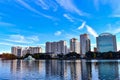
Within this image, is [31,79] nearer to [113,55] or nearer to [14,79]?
[14,79]

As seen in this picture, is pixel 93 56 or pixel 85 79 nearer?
pixel 85 79

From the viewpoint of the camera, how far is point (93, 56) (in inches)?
7844

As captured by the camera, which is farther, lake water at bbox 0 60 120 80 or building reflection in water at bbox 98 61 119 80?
lake water at bbox 0 60 120 80

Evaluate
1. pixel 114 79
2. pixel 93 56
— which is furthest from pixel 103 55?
pixel 114 79

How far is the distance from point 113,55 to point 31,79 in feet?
563

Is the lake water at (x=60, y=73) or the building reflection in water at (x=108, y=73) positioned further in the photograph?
the lake water at (x=60, y=73)

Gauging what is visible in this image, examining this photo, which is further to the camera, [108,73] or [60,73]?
[60,73]

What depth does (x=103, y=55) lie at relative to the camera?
199 metres

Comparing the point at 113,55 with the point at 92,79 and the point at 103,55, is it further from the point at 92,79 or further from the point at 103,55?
the point at 92,79

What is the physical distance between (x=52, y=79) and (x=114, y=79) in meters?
10.8

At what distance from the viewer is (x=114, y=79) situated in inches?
1278

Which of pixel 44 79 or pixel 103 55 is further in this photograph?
pixel 103 55

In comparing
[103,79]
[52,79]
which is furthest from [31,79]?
[103,79]

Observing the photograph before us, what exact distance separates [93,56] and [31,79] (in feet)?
563
